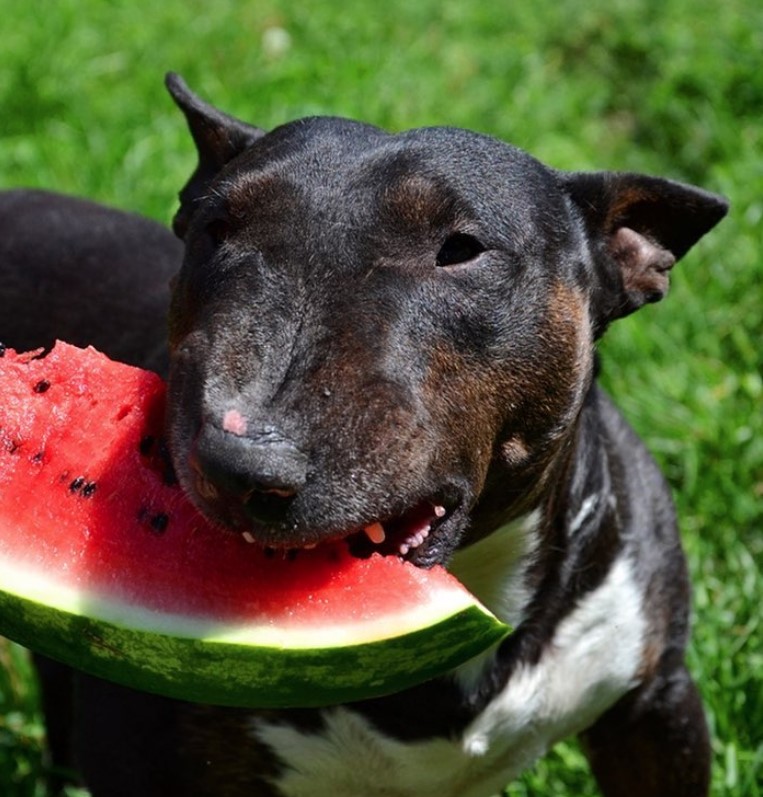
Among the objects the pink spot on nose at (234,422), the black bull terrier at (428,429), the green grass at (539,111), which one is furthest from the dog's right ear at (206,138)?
the green grass at (539,111)

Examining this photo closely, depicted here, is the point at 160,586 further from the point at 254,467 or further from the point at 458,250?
the point at 458,250

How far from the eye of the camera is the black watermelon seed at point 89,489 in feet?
10.4

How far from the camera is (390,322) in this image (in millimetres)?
→ 2996


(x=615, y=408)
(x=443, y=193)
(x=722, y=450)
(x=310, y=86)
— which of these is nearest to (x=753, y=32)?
(x=310, y=86)

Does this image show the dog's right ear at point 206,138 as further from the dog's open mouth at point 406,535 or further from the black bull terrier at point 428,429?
the dog's open mouth at point 406,535

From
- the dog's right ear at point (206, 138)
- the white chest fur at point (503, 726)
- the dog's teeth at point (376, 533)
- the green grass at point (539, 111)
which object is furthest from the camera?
the green grass at point (539, 111)

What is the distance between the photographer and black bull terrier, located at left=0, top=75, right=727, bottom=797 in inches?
112

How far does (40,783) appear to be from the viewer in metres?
4.82

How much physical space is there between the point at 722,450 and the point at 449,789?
2.01m

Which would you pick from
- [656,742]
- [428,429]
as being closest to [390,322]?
[428,429]

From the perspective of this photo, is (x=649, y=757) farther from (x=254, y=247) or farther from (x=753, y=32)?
(x=753, y=32)

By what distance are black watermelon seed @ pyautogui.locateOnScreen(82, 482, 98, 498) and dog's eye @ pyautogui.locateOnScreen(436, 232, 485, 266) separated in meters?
0.82

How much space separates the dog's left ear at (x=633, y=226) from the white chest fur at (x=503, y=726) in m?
0.66

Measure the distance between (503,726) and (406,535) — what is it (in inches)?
35.8
